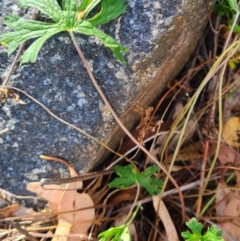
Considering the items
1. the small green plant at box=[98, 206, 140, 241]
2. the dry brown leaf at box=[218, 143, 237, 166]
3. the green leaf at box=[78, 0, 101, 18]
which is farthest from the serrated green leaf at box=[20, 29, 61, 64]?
the dry brown leaf at box=[218, 143, 237, 166]

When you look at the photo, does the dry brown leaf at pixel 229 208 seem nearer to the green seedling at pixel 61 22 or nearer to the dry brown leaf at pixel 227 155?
the dry brown leaf at pixel 227 155

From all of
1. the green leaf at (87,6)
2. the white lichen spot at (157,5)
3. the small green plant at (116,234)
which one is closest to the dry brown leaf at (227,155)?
the small green plant at (116,234)

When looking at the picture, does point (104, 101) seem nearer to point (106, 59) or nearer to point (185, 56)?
point (106, 59)

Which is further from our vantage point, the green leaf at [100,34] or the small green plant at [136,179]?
the small green plant at [136,179]

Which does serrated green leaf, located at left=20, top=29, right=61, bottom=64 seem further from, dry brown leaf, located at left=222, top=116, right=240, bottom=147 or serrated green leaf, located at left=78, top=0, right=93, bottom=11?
dry brown leaf, located at left=222, top=116, right=240, bottom=147

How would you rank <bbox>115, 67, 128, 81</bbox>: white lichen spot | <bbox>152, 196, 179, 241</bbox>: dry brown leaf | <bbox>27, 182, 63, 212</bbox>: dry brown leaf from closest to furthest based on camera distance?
<bbox>115, 67, 128, 81</bbox>: white lichen spot → <bbox>27, 182, 63, 212</bbox>: dry brown leaf → <bbox>152, 196, 179, 241</bbox>: dry brown leaf

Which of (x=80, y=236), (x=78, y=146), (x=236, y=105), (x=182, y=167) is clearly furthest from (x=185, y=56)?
(x=80, y=236)
